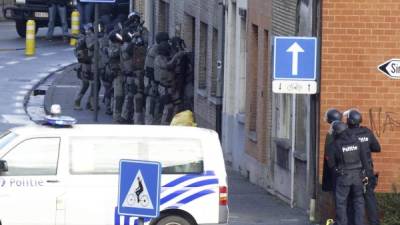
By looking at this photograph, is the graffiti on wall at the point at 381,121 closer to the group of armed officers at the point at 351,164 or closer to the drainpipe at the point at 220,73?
the group of armed officers at the point at 351,164

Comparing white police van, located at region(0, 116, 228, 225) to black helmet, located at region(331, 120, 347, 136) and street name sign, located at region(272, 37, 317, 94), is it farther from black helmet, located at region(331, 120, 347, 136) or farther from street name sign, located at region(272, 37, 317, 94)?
street name sign, located at region(272, 37, 317, 94)

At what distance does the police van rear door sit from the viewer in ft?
51.8

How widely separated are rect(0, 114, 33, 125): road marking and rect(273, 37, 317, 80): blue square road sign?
1342cm

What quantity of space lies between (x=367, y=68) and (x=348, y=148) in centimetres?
211

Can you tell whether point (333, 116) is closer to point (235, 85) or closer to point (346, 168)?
point (346, 168)

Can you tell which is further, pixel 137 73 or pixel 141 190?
pixel 137 73

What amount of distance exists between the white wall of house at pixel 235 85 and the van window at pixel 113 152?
912 centimetres

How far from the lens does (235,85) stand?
26.2m

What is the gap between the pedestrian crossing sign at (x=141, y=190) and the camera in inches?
464

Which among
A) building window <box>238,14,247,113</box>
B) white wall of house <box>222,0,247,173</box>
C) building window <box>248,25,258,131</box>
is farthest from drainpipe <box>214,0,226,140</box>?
building window <box>248,25,258,131</box>

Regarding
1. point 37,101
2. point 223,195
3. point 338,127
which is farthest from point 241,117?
point 37,101

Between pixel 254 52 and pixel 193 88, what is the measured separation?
6162 mm

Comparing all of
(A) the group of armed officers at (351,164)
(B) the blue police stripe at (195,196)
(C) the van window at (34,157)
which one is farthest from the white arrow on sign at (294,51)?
(C) the van window at (34,157)

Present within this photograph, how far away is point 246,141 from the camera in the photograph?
24734mm
